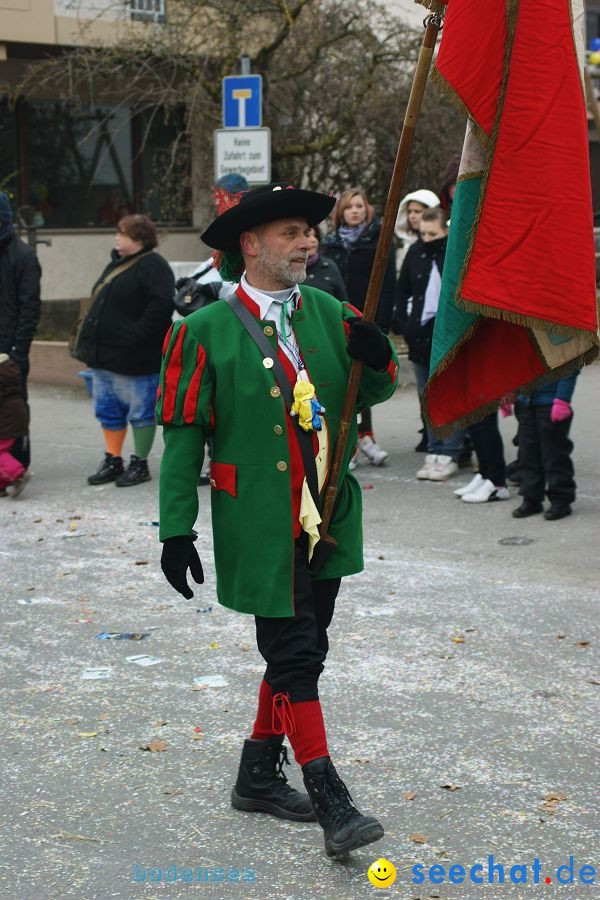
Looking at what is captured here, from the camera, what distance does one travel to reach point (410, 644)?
19.9 ft

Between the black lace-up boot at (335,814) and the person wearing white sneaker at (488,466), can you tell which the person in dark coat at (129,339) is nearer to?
the person wearing white sneaker at (488,466)

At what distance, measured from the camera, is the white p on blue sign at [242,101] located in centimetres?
1268

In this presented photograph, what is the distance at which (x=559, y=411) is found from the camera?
27.2 ft

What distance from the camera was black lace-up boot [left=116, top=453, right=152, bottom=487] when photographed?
9.77 metres

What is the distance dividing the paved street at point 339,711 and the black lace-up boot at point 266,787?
2.2 inches

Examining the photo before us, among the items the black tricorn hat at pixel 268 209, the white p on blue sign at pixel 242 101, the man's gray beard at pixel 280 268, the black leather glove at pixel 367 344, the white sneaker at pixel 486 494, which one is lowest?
the white sneaker at pixel 486 494

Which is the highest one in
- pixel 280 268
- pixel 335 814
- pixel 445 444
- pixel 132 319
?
pixel 280 268

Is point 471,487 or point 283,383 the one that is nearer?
point 283,383

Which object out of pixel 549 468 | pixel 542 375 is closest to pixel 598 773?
pixel 542 375

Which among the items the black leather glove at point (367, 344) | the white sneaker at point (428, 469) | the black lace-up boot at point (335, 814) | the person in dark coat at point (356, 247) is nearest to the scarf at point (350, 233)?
the person in dark coat at point (356, 247)

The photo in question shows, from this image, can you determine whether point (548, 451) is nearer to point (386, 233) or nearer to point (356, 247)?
point (356, 247)

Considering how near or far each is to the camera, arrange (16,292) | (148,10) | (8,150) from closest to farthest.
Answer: (16,292) → (148,10) → (8,150)

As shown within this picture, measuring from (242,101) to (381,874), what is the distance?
10013 millimetres

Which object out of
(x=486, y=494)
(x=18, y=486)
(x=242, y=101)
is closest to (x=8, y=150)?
(x=242, y=101)
